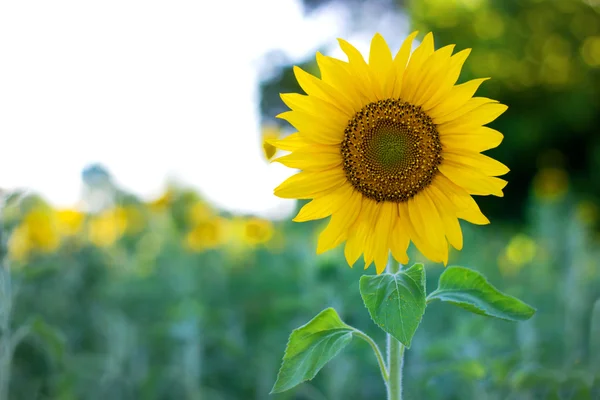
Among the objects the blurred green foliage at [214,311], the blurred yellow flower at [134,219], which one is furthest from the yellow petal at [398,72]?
the blurred yellow flower at [134,219]

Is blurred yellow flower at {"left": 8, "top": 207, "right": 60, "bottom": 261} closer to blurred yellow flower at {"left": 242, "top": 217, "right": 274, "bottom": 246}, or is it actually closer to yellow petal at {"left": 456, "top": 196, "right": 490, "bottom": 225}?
blurred yellow flower at {"left": 242, "top": 217, "right": 274, "bottom": 246}

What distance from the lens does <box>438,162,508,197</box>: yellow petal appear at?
1.46 meters

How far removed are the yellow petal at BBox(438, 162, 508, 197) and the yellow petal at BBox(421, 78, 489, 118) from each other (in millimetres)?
129

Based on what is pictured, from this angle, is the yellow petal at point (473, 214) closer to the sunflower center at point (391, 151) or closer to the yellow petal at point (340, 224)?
the sunflower center at point (391, 151)

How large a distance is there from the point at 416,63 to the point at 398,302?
1.79 feet

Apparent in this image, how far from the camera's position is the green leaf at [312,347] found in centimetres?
139

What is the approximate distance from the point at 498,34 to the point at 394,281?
55.1ft

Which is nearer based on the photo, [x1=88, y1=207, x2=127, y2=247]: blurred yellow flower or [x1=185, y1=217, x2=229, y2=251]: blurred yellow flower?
[x1=185, y1=217, x2=229, y2=251]: blurred yellow flower

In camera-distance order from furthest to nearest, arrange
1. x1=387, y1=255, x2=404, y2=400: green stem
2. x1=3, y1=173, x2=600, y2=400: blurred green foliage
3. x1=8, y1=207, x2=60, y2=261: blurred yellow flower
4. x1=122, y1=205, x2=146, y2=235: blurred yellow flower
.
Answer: x1=122, y1=205, x2=146, y2=235: blurred yellow flower
x1=8, y1=207, x2=60, y2=261: blurred yellow flower
x1=3, y1=173, x2=600, y2=400: blurred green foliage
x1=387, y1=255, x2=404, y2=400: green stem

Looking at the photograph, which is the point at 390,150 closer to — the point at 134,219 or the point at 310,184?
the point at 310,184

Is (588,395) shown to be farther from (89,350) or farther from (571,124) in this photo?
(571,124)

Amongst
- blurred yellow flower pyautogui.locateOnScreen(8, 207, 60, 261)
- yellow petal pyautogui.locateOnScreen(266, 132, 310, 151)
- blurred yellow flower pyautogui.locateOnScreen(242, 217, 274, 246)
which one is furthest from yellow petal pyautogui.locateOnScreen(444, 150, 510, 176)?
blurred yellow flower pyautogui.locateOnScreen(242, 217, 274, 246)

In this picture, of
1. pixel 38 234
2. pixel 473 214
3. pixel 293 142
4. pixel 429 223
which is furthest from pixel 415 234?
pixel 38 234

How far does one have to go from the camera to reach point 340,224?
1.55 meters
